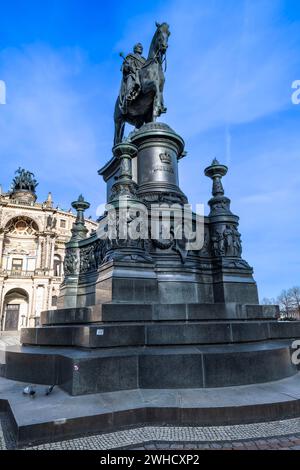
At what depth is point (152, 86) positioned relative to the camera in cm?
1022

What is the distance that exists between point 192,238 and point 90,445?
17.4 feet

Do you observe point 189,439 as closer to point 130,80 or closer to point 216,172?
point 216,172

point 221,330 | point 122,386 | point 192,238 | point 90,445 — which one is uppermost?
point 192,238

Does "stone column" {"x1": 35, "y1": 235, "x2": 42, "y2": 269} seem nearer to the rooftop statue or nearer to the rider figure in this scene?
the rooftop statue

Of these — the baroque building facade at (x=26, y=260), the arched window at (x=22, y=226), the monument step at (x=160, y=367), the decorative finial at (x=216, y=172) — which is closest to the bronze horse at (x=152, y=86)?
the decorative finial at (x=216, y=172)

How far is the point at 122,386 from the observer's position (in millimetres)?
4395

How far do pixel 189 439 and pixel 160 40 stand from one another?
10951mm

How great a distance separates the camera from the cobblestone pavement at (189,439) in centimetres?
303

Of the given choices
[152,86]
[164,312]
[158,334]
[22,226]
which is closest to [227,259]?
[164,312]

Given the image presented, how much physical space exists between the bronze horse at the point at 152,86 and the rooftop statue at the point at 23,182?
5879cm

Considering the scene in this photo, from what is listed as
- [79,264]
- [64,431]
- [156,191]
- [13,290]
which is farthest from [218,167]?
[13,290]

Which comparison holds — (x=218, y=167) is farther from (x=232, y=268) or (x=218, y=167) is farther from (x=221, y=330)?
(x=221, y=330)

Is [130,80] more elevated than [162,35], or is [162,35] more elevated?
[162,35]

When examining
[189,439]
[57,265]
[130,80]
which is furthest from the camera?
[57,265]
